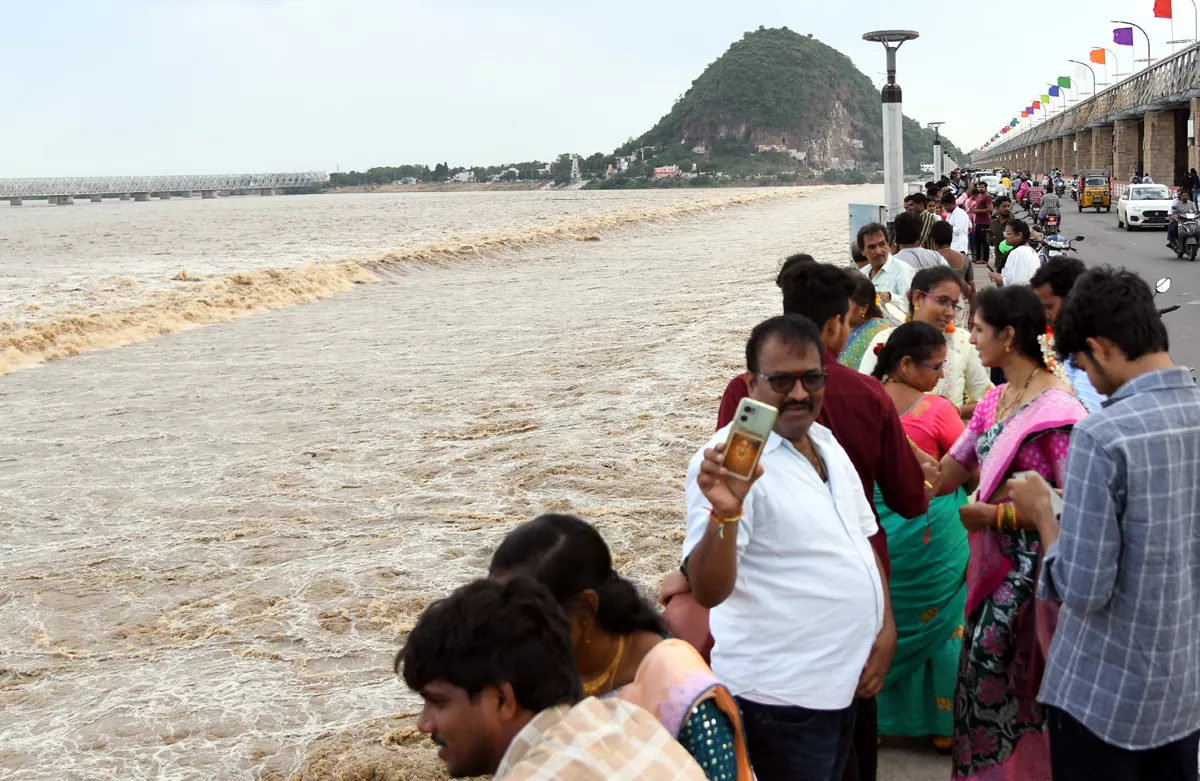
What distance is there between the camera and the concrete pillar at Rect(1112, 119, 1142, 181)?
61.4 m

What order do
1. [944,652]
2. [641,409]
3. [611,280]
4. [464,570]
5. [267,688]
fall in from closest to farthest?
1. [944,652]
2. [267,688]
3. [464,570]
4. [641,409]
5. [611,280]

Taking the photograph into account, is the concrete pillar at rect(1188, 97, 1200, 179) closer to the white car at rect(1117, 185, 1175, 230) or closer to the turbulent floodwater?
the white car at rect(1117, 185, 1175, 230)

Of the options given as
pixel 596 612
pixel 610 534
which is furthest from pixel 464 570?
pixel 596 612

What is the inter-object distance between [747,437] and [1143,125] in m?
64.4

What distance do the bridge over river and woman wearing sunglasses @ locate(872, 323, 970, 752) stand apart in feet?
142

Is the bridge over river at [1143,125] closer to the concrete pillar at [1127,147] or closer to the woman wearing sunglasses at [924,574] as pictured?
the concrete pillar at [1127,147]

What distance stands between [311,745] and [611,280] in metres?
26.1

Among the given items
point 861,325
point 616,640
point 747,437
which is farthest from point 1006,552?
point 861,325

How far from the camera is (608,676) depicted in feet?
8.39

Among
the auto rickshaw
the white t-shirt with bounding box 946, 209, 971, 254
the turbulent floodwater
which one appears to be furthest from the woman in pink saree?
the auto rickshaw

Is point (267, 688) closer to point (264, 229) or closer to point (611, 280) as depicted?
point (611, 280)

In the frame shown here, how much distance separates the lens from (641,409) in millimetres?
12727

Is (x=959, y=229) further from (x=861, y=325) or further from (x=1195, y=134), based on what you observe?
(x=1195, y=134)

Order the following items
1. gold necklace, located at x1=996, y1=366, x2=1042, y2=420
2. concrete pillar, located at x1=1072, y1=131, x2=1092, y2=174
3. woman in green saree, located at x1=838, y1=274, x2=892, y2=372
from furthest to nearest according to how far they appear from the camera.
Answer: concrete pillar, located at x1=1072, y1=131, x2=1092, y2=174 < woman in green saree, located at x1=838, y1=274, x2=892, y2=372 < gold necklace, located at x1=996, y1=366, x2=1042, y2=420
